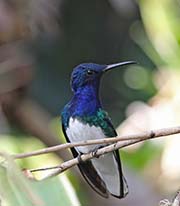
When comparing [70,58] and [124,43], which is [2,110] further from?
[124,43]

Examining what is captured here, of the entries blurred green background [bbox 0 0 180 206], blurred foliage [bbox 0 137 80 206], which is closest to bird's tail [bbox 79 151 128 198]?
blurred foliage [bbox 0 137 80 206]

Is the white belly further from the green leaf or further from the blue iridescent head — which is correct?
the green leaf

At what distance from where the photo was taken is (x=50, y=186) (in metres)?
1.19

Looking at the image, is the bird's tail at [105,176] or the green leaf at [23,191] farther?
the bird's tail at [105,176]

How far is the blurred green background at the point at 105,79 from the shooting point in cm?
274

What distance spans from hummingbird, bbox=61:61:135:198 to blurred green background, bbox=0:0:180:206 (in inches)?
26.5

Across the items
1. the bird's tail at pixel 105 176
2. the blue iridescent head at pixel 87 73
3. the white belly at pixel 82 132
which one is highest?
the blue iridescent head at pixel 87 73

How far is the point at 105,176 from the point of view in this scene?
4.74 ft

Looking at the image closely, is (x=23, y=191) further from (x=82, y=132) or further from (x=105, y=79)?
(x=105, y=79)

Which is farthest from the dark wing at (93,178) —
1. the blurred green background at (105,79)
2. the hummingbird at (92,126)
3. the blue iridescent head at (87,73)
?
the blurred green background at (105,79)

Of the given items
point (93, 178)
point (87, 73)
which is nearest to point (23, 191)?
point (93, 178)

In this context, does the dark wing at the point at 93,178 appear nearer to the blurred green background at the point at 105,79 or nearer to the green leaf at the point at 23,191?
the green leaf at the point at 23,191

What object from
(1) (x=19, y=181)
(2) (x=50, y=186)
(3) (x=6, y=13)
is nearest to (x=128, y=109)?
(3) (x=6, y=13)

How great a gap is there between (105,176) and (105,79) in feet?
7.74
